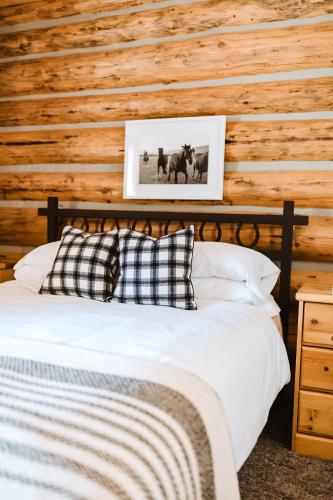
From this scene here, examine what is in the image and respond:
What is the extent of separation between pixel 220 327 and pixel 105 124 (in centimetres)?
191

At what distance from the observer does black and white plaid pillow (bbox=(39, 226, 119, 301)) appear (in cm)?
247

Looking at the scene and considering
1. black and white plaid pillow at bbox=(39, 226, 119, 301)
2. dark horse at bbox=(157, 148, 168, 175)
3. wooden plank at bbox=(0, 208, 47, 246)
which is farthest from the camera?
wooden plank at bbox=(0, 208, 47, 246)

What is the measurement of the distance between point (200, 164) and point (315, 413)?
159cm

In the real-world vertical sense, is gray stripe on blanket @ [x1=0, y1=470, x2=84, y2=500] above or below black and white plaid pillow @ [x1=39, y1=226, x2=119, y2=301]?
below

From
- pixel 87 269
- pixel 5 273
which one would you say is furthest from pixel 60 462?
pixel 5 273

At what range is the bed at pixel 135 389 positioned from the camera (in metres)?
0.86

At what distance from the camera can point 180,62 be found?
2.95 m

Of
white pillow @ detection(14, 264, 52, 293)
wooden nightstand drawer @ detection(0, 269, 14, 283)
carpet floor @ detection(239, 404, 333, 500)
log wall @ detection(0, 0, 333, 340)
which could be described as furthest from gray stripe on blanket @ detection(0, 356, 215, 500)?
wooden nightstand drawer @ detection(0, 269, 14, 283)

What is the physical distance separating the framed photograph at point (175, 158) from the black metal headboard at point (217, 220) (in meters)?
0.15

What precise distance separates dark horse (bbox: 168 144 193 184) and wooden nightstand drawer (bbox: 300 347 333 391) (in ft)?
4.43

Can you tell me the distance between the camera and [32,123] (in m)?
3.41

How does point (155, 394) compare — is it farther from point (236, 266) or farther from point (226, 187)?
point (226, 187)

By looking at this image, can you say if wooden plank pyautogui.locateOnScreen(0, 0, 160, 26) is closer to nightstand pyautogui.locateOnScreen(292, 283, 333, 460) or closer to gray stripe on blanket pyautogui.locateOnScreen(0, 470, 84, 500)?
nightstand pyautogui.locateOnScreen(292, 283, 333, 460)

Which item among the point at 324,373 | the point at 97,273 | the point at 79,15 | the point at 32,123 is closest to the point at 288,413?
the point at 324,373
